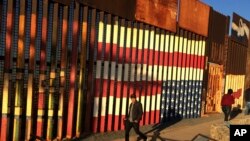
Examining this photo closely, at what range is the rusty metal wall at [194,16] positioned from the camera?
21531mm

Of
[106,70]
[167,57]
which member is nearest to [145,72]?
[167,57]

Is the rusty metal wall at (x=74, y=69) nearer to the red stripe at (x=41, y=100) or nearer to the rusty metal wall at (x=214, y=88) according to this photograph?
the red stripe at (x=41, y=100)

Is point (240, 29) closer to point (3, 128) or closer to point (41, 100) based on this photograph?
point (41, 100)

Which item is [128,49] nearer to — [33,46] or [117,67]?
[117,67]

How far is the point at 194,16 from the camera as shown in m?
22.8

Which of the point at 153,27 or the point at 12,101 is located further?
the point at 153,27

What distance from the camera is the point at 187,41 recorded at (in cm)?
2222

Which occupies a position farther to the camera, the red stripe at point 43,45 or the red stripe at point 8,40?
the red stripe at point 43,45

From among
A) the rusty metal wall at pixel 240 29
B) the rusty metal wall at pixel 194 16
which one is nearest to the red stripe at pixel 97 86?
the rusty metal wall at pixel 194 16

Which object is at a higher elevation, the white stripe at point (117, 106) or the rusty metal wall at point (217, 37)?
the rusty metal wall at point (217, 37)

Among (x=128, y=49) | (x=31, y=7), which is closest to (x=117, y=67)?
(x=128, y=49)

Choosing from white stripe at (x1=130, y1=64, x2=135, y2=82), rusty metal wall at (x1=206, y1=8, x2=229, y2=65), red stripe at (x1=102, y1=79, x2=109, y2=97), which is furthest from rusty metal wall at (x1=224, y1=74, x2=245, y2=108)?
red stripe at (x1=102, y1=79, x2=109, y2=97)

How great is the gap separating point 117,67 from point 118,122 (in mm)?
2000

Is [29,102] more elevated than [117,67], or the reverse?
[117,67]
